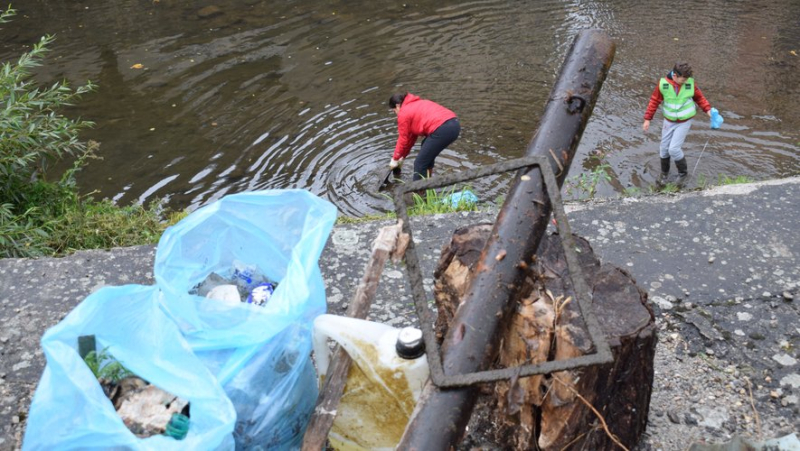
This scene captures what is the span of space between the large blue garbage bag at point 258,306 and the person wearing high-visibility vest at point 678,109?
5011 millimetres

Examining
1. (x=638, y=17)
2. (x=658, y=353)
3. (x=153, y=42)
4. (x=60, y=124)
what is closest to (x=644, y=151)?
(x=638, y=17)

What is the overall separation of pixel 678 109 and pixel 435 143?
2.29m

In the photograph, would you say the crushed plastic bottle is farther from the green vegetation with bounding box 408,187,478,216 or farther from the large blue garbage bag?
the green vegetation with bounding box 408,187,478,216

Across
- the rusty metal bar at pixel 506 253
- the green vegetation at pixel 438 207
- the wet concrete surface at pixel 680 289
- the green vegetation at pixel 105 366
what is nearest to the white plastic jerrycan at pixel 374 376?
the rusty metal bar at pixel 506 253

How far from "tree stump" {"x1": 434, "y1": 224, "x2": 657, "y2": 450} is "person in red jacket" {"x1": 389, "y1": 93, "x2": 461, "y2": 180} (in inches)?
176

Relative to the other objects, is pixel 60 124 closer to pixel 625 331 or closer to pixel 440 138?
pixel 440 138

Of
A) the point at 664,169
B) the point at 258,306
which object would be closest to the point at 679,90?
the point at 664,169

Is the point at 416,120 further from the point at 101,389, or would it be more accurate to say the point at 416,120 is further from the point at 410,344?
the point at 101,389

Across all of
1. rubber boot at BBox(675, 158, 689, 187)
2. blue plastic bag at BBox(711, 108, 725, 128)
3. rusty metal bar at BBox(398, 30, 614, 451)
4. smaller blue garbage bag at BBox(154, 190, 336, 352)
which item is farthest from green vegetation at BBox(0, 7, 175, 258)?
blue plastic bag at BBox(711, 108, 725, 128)

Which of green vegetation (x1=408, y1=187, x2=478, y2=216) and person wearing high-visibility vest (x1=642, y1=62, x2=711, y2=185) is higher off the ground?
green vegetation (x1=408, y1=187, x2=478, y2=216)

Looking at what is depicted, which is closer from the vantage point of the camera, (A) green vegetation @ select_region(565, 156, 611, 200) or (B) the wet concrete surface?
(B) the wet concrete surface

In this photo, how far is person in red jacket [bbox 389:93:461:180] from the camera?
22.2ft

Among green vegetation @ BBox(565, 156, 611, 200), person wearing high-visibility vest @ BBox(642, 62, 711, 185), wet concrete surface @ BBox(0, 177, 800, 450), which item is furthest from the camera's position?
person wearing high-visibility vest @ BBox(642, 62, 711, 185)

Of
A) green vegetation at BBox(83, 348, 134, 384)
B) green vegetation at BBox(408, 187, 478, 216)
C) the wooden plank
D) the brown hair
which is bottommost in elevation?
the brown hair
